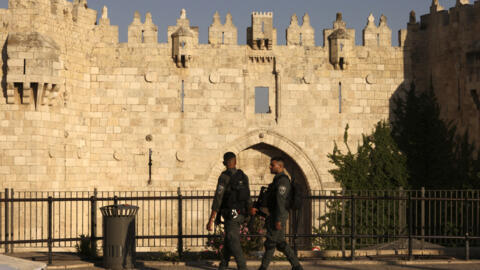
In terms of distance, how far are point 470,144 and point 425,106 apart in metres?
2.13

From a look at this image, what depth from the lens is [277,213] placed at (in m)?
12.9

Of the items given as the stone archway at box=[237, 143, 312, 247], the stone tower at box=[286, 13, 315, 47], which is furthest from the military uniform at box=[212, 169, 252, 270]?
the stone tower at box=[286, 13, 315, 47]

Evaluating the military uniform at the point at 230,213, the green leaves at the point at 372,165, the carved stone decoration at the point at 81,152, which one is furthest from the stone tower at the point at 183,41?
the military uniform at the point at 230,213

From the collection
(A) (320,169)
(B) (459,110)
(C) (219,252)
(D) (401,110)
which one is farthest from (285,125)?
(C) (219,252)

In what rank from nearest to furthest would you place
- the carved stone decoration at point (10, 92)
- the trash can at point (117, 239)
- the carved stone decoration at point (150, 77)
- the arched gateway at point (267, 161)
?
the trash can at point (117, 239) → the carved stone decoration at point (10, 92) → the carved stone decoration at point (150, 77) → the arched gateway at point (267, 161)

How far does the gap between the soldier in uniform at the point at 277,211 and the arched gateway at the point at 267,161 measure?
1270cm

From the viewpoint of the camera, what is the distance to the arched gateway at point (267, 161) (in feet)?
85.6

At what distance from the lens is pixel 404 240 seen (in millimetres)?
19031

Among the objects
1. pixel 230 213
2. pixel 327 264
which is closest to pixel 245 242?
pixel 327 264

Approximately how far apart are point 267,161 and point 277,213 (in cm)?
1384

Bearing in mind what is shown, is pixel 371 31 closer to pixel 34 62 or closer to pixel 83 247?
pixel 34 62

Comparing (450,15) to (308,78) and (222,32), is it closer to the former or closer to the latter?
(308,78)

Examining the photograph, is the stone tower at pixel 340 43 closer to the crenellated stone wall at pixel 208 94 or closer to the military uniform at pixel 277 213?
the crenellated stone wall at pixel 208 94

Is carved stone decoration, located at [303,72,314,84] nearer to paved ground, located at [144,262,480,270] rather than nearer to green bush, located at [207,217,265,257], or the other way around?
green bush, located at [207,217,265,257]
